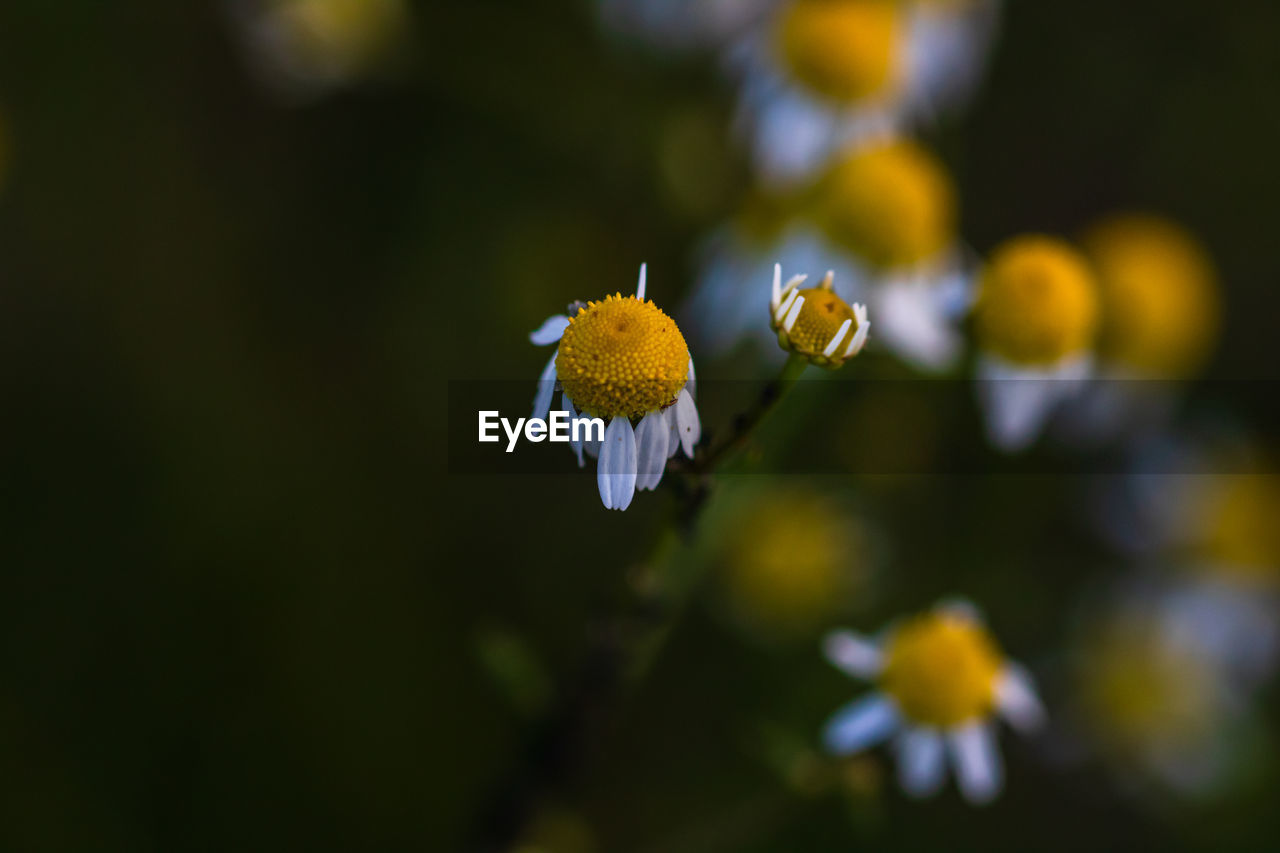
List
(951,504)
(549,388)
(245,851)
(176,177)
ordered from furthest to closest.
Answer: (176,177) → (951,504) → (245,851) → (549,388)

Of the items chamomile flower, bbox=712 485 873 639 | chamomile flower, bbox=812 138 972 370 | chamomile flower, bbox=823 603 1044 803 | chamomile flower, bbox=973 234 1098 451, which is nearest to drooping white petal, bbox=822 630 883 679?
chamomile flower, bbox=823 603 1044 803

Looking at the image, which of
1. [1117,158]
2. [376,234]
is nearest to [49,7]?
[376,234]

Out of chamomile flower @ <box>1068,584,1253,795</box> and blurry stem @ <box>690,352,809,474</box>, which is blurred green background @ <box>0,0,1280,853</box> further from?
blurry stem @ <box>690,352,809,474</box>

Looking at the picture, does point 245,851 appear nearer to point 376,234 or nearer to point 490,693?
point 490,693

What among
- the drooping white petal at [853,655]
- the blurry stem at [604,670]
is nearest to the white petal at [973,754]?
the drooping white petal at [853,655]

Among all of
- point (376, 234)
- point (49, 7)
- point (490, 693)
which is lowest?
point (490, 693)

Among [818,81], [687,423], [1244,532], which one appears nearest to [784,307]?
[687,423]
